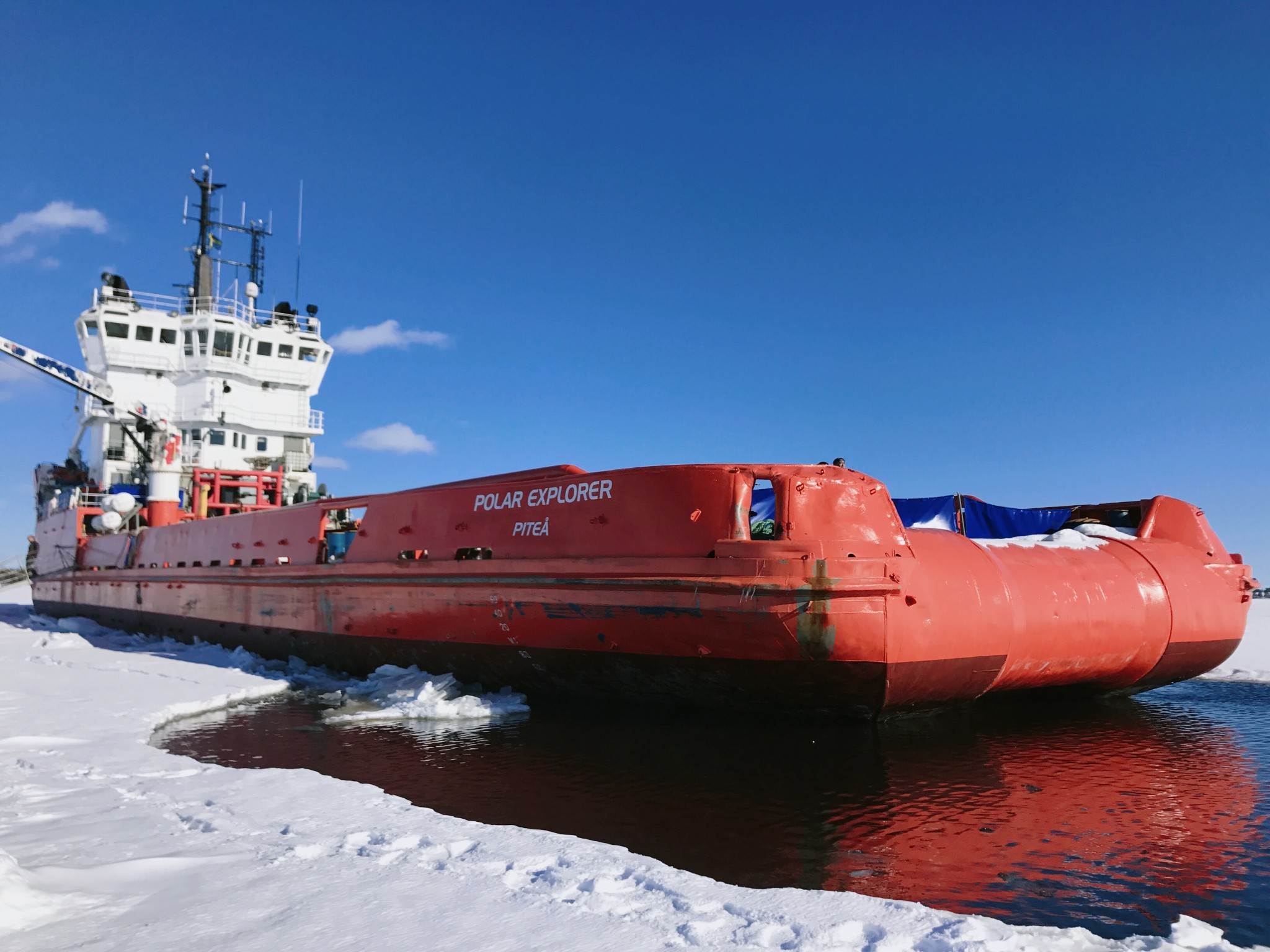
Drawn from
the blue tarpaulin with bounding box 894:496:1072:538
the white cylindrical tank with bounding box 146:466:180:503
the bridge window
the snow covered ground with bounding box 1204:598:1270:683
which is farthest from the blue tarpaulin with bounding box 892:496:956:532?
the bridge window

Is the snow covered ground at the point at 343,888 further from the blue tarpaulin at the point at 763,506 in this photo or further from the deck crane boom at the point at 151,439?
the deck crane boom at the point at 151,439

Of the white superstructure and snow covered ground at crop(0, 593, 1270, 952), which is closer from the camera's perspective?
snow covered ground at crop(0, 593, 1270, 952)

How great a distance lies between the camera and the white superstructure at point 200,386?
66.6ft

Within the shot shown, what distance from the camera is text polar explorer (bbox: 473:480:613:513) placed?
7.24 m

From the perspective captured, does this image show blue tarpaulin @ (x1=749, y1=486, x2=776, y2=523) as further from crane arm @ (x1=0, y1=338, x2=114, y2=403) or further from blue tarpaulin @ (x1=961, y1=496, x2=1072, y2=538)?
crane arm @ (x1=0, y1=338, x2=114, y2=403)

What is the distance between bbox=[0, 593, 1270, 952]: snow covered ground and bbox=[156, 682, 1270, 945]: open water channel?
14.2 inches

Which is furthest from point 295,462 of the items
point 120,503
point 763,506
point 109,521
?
point 763,506

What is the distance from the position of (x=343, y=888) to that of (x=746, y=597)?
3.64 metres

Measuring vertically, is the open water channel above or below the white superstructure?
below

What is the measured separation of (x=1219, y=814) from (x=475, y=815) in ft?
13.8

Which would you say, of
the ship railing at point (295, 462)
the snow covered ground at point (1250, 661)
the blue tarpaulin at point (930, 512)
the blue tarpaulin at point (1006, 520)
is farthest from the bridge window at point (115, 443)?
the snow covered ground at point (1250, 661)

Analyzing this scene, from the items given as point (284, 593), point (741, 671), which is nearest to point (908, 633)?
point (741, 671)

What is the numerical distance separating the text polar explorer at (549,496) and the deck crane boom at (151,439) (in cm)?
1043

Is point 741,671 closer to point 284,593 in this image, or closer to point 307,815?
point 307,815
